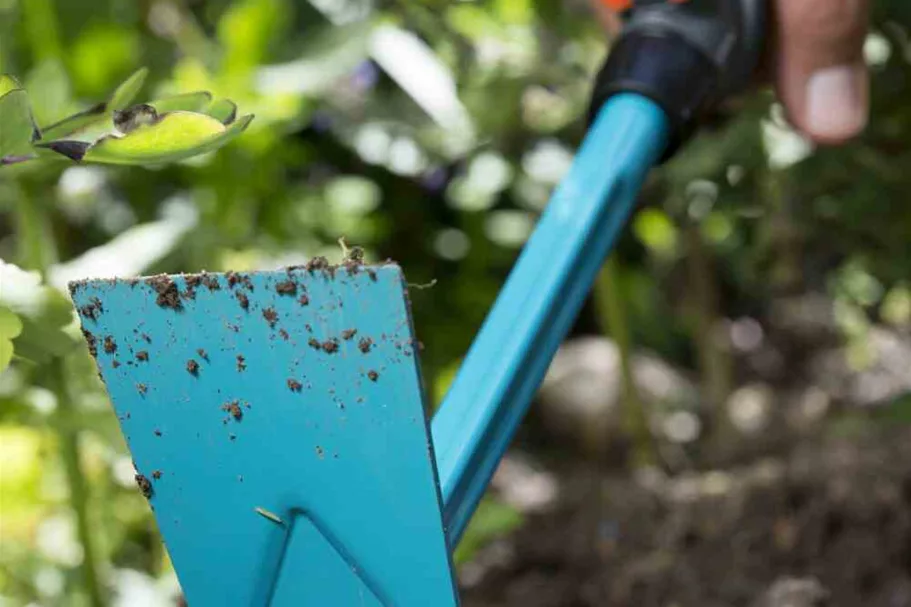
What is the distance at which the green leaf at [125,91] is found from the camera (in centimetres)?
47

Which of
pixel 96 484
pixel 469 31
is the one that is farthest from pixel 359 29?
pixel 96 484

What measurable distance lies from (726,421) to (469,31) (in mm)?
560

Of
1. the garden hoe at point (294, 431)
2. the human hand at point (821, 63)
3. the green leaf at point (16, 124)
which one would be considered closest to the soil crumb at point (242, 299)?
→ the garden hoe at point (294, 431)

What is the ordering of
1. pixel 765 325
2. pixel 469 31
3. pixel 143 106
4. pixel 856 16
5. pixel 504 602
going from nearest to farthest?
pixel 143 106, pixel 856 16, pixel 504 602, pixel 469 31, pixel 765 325

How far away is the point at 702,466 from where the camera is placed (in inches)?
49.9

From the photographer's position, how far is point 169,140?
1.48 feet

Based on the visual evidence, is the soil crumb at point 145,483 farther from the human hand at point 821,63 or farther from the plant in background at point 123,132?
the human hand at point 821,63

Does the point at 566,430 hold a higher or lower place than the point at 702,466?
lower

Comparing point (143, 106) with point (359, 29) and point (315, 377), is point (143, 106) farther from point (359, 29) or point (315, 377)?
point (359, 29)

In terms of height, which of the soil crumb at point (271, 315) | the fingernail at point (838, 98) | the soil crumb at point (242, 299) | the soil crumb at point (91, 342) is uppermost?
the soil crumb at point (242, 299)

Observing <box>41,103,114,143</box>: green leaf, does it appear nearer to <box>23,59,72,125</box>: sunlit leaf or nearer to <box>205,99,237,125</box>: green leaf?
<box>205,99,237,125</box>: green leaf

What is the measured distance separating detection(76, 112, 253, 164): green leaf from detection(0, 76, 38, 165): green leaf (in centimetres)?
3

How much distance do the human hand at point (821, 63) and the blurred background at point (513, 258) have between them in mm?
137

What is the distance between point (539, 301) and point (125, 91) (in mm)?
269
